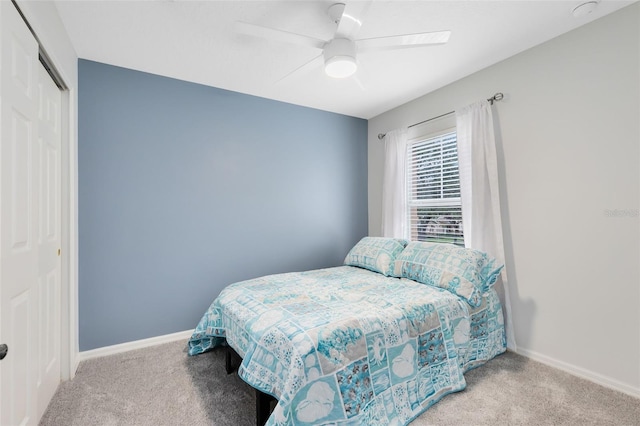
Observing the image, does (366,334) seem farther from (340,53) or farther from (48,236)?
(48,236)

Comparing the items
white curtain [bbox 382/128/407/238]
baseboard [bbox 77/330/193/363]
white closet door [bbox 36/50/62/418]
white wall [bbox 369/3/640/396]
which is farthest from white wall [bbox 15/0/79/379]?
white wall [bbox 369/3/640/396]

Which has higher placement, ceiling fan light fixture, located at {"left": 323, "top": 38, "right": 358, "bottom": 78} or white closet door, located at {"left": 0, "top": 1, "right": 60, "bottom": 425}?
ceiling fan light fixture, located at {"left": 323, "top": 38, "right": 358, "bottom": 78}

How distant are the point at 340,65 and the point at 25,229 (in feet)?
6.49

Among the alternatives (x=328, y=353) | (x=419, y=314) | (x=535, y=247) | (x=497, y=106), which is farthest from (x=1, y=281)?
(x=497, y=106)

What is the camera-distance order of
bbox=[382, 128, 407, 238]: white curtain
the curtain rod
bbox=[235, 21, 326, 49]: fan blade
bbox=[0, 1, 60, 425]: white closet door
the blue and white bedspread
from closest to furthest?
bbox=[0, 1, 60, 425]: white closet door → the blue and white bedspread → bbox=[235, 21, 326, 49]: fan blade → the curtain rod → bbox=[382, 128, 407, 238]: white curtain

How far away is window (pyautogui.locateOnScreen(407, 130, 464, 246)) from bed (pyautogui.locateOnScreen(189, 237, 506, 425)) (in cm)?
61

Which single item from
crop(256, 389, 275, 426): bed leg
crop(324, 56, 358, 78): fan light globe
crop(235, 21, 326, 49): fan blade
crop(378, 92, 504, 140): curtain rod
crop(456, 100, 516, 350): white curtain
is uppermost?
crop(235, 21, 326, 49): fan blade

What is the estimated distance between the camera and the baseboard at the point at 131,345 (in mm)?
2537

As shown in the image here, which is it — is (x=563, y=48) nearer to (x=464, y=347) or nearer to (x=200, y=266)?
(x=464, y=347)

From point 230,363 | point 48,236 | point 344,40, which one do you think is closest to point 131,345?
point 230,363

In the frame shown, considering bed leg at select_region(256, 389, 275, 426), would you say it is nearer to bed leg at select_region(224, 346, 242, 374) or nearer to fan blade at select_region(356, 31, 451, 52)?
bed leg at select_region(224, 346, 242, 374)

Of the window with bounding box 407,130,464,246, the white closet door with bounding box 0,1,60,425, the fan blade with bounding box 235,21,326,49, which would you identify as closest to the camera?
the white closet door with bounding box 0,1,60,425

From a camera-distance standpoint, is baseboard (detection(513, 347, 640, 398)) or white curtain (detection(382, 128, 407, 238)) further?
white curtain (detection(382, 128, 407, 238))

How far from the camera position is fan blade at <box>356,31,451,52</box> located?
1.79 m
